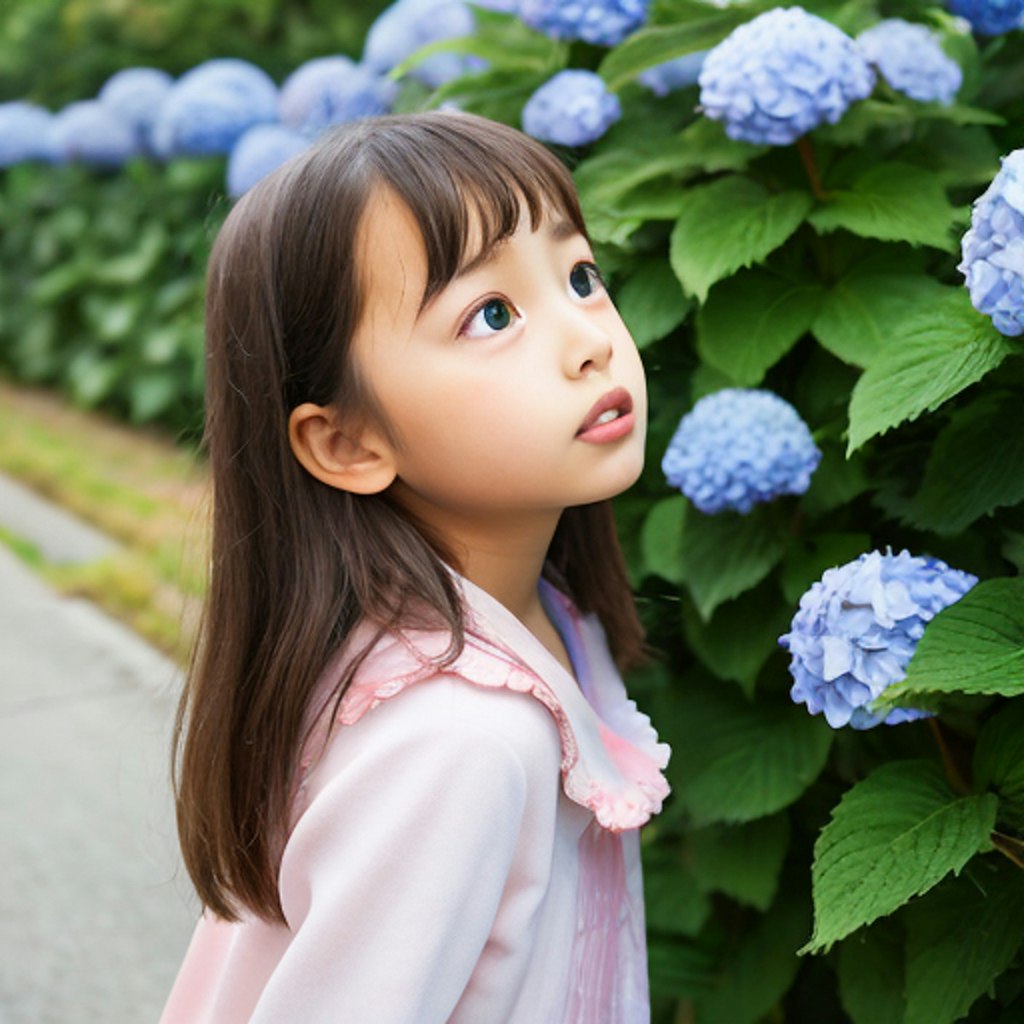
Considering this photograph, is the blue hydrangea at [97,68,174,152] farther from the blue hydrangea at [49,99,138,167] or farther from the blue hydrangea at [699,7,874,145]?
the blue hydrangea at [699,7,874,145]

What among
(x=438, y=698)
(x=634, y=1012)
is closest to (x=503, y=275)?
(x=438, y=698)

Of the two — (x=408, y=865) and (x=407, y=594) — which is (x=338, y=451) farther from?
(x=408, y=865)

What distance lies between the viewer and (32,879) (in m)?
2.73

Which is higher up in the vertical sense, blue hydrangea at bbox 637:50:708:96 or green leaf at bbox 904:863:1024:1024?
blue hydrangea at bbox 637:50:708:96

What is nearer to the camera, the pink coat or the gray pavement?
the pink coat

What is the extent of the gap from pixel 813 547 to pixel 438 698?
25.6 inches

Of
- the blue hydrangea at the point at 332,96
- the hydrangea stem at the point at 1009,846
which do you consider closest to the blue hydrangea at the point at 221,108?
the blue hydrangea at the point at 332,96

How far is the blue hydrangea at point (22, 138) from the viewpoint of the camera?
604cm

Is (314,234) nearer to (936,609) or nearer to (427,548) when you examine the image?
(427,548)

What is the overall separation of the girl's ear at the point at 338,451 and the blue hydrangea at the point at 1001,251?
534 mm

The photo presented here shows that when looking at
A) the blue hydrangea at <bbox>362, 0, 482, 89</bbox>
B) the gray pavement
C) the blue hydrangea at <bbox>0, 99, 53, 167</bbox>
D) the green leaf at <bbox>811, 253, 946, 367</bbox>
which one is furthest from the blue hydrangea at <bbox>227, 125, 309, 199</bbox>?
the blue hydrangea at <bbox>0, 99, 53, 167</bbox>

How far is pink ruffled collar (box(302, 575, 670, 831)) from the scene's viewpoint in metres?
1.34

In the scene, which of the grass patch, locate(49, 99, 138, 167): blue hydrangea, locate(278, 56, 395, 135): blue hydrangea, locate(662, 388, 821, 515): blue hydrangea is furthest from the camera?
locate(49, 99, 138, 167): blue hydrangea

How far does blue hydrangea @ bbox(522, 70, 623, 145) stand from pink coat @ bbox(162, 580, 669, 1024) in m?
0.78
